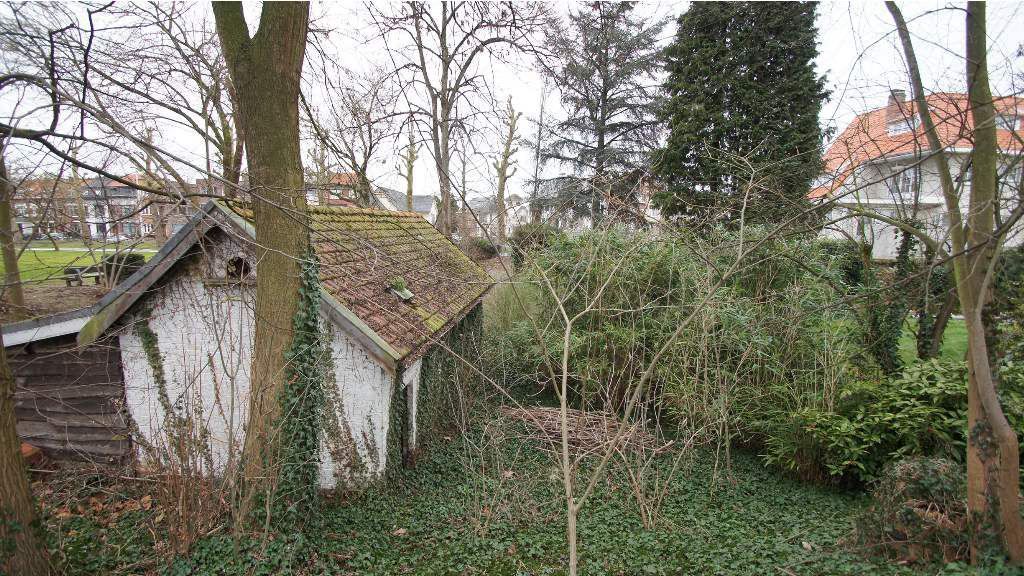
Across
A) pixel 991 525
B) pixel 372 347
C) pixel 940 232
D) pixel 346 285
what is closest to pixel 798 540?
pixel 991 525

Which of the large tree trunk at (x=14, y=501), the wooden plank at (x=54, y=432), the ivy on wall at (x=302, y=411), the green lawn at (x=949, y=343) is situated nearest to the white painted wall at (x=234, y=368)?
the ivy on wall at (x=302, y=411)

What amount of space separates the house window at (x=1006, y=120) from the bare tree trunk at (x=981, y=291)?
0.14 ft

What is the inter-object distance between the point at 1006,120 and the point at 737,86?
1234 cm

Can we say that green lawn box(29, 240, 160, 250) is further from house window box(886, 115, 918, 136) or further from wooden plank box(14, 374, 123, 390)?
house window box(886, 115, 918, 136)

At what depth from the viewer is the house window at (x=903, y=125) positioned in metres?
Answer: 4.00

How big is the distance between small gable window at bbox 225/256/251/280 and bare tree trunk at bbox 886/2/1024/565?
23.7ft

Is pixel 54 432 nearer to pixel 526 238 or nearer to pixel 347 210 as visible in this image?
pixel 347 210

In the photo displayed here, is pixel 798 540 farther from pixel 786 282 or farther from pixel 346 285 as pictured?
pixel 346 285

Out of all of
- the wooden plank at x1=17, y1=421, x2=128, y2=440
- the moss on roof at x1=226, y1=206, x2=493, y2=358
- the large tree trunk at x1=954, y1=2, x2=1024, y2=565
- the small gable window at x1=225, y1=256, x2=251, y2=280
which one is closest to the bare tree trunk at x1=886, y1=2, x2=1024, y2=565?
the large tree trunk at x1=954, y1=2, x2=1024, y2=565

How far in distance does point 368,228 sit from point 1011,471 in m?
8.53

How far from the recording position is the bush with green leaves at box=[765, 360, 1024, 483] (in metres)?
5.41

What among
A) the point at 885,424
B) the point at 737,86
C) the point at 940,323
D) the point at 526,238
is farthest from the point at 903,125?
the point at 737,86

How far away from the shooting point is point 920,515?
4359 mm

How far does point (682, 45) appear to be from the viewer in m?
14.9
